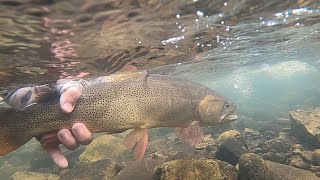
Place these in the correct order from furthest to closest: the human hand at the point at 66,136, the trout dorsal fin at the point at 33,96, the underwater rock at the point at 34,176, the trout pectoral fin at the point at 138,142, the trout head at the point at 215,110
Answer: the underwater rock at the point at 34,176
the trout head at the point at 215,110
the trout pectoral fin at the point at 138,142
the trout dorsal fin at the point at 33,96
the human hand at the point at 66,136

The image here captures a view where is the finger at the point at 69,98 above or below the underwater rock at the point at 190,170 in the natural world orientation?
above

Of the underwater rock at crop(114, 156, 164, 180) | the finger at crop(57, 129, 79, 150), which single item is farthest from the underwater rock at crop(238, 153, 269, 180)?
the finger at crop(57, 129, 79, 150)

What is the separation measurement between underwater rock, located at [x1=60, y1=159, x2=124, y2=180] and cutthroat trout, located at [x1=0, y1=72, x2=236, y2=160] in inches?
172

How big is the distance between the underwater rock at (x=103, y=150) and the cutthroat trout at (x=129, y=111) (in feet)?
25.0

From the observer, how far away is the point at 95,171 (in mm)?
9891

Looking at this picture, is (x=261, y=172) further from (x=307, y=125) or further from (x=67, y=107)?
(x=307, y=125)

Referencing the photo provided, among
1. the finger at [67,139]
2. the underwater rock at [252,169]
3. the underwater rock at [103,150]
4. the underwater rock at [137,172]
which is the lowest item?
the underwater rock at [103,150]

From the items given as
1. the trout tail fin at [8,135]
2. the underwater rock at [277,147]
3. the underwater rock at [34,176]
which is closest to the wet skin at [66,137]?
the trout tail fin at [8,135]

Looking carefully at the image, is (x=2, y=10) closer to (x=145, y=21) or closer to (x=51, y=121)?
(x=51, y=121)

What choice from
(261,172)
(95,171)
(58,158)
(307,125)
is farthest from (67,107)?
(307,125)

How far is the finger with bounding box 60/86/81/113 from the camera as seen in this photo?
4.54 metres

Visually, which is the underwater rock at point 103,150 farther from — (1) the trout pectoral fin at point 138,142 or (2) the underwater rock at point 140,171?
(1) the trout pectoral fin at point 138,142

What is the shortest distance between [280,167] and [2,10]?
24.8 ft

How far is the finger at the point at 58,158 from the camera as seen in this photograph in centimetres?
438
